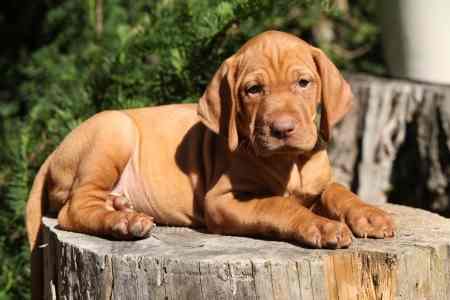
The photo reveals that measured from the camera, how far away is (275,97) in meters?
3.70

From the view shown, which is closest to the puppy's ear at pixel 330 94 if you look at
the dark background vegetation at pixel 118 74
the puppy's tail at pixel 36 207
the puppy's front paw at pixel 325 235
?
the puppy's front paw at pixel 325 235

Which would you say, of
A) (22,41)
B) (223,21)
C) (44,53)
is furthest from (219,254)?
(22,41)

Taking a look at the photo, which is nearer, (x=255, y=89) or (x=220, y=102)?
(x=255, y=89)

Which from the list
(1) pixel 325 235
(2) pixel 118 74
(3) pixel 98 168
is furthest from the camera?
(2) pixel 118 74

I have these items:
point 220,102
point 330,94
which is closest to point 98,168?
point 220,102

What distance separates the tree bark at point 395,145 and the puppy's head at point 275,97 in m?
2.34

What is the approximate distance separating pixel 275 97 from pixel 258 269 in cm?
82

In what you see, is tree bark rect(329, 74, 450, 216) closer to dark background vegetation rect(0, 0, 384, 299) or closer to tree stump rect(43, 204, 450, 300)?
dark background vegetation rect(0, 0, 384, 299)

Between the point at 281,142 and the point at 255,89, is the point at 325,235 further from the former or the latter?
the point at 255,89

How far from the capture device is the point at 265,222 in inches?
144

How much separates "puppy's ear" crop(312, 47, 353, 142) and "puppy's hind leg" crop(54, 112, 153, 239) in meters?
1.03

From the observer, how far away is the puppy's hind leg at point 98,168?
4.02 metres

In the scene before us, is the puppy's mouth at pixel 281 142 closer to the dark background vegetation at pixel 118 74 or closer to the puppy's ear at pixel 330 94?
the puppy's ear at pixel 330 94

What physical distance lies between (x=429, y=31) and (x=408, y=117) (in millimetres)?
680
